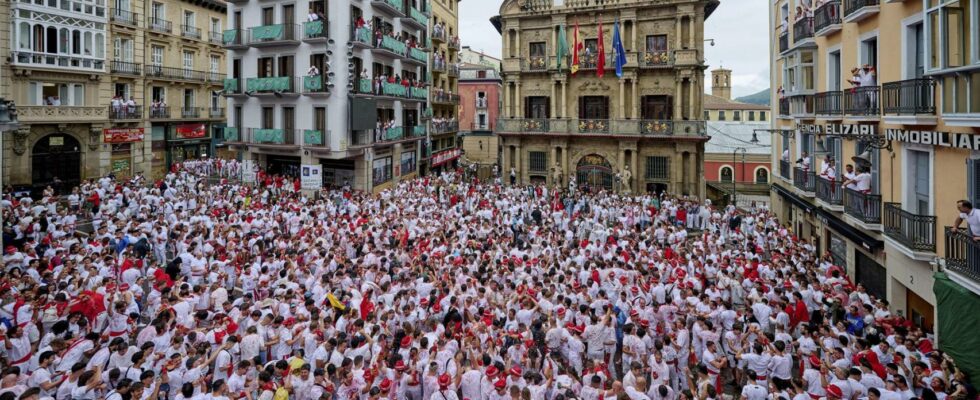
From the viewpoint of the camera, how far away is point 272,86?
33.7m

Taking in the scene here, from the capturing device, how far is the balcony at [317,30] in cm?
3228

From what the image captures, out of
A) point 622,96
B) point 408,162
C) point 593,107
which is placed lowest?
point 408,162

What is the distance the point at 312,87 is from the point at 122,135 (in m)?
15.5

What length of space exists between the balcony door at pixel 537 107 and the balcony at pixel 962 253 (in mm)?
31760

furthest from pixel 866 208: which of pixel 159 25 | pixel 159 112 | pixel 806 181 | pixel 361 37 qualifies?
pixel 159 25

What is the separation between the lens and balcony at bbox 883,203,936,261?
13125 millimetres

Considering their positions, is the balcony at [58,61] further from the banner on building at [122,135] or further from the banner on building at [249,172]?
the banner on building at [249,172]

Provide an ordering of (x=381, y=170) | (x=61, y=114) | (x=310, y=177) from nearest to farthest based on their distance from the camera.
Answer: (x=310, y=177) → (x=61, y=114) → (x=381, y=170)

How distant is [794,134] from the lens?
Result: 2481 centimetres

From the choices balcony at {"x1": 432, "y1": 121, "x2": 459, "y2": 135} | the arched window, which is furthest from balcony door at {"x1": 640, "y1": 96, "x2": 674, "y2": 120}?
the arched window

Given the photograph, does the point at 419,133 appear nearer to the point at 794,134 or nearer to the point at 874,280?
the point at 794,134

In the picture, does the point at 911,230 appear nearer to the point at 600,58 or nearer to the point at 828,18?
the point at 828,18

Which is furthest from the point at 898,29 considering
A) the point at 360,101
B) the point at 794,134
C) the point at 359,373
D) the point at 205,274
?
the point at 360,101

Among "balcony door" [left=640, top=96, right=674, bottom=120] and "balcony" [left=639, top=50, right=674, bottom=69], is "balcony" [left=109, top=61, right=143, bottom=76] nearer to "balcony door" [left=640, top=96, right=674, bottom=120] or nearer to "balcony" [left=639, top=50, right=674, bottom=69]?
"balcony" [left=639, top=50, right=674, bottom=69]
